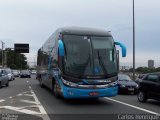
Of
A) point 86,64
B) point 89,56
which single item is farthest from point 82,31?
point 86,64

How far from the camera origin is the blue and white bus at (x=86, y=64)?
1600cm

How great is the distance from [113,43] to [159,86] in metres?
2.91

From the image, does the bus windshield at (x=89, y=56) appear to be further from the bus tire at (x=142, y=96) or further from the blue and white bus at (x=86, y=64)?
the bus tire at (x=142, y=96)

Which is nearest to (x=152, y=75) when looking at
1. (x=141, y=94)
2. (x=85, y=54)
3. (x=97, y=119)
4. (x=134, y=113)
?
(x=141, y=94)

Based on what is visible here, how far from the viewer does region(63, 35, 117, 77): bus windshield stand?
1625 centimetres

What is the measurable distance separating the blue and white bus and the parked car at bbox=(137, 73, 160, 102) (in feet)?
6.10

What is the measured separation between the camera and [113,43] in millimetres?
17094

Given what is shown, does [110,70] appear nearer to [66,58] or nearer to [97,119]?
[66,58]

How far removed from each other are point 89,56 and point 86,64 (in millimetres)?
424

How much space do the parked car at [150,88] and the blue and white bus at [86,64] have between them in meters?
1.86

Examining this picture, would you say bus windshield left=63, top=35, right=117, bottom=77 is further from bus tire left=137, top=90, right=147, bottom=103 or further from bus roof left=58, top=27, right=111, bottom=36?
bus tire left=137, top=90, right=147, bottom=103

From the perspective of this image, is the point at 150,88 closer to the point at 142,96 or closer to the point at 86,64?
the point at 142,96

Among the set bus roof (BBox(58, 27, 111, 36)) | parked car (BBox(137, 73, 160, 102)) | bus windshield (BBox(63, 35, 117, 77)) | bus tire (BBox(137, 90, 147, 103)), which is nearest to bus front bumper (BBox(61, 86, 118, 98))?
bus windshield (BBox(63, 35, 117, 77))

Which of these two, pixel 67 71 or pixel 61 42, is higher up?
pixel 61 42
